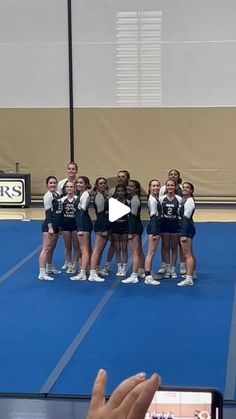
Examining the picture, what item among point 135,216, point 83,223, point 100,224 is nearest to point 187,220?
point 135,216

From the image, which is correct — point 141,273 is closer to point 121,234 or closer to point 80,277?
point 121,234

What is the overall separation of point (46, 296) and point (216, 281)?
207 centimetres

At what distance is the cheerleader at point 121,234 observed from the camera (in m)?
8.23

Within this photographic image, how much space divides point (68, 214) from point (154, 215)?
Result: 1051mm

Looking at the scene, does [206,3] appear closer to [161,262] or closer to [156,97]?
[156,97]

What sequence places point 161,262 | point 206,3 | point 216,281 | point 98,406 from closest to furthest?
point 98,406, point 216,281, point 161,262, point 206,3

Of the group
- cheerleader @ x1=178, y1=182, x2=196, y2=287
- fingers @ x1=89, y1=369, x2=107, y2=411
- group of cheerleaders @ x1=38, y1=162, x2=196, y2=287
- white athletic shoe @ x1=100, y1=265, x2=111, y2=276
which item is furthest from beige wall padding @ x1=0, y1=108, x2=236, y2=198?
fingers @ x1=89, y1=369, x2=107, y2=411

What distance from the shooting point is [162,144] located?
45.5 feet

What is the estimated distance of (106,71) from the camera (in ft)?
45.3

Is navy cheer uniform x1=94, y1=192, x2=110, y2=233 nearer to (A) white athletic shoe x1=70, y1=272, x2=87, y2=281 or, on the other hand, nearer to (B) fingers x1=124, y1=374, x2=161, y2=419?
(A) white athletic shoe x1=70, y1=272, x2=87, y2=281

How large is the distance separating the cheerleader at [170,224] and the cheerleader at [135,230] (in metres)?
0.30

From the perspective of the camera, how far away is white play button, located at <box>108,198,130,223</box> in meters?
8.20

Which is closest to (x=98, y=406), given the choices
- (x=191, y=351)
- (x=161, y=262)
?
(x=191, y=351)

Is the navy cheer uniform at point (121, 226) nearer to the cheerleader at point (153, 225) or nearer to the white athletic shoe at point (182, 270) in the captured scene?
the cheerleader at point (153, 225)
